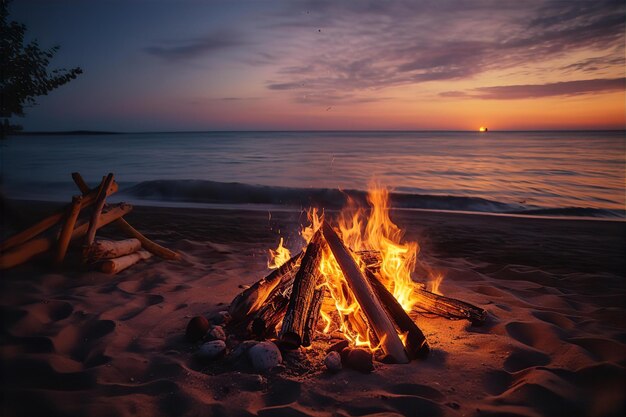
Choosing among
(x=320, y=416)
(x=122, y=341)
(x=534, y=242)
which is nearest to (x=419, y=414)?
(x=320, y=416)

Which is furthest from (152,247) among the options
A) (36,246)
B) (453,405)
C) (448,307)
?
(453,405)

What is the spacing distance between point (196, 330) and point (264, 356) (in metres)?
0.92

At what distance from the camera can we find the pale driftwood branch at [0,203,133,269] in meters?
5.43

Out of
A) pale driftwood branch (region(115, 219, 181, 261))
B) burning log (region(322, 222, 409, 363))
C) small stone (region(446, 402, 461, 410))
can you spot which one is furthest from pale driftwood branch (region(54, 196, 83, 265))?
small stone (region(446, 402, 461, 410))

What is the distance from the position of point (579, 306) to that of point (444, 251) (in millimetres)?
3250

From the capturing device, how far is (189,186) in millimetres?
20109

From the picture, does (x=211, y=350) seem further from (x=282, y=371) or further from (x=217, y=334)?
(x=282, y=371)

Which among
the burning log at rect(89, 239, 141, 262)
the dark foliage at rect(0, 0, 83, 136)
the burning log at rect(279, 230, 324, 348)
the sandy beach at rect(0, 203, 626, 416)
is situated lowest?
the sandy beach at rect(0, 203, 626, 416)

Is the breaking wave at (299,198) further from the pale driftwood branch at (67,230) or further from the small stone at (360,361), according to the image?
the small stone at (360,361)

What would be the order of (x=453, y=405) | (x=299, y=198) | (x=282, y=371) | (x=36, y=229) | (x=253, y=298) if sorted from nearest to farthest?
(x=453, y=405), (x=282, y=371), (x=253, y=298), (x=36, y=229), (x=299, y=198)

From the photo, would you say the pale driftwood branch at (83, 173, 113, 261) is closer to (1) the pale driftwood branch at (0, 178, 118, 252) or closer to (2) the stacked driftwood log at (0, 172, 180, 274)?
(2) the stacked driftwood log at (0, 172, 180, 274)

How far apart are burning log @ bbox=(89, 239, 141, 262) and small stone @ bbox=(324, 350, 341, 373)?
434 centimetres

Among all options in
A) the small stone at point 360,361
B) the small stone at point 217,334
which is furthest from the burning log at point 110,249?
the small stone at point 360,361

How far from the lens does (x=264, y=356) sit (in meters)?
3.28
